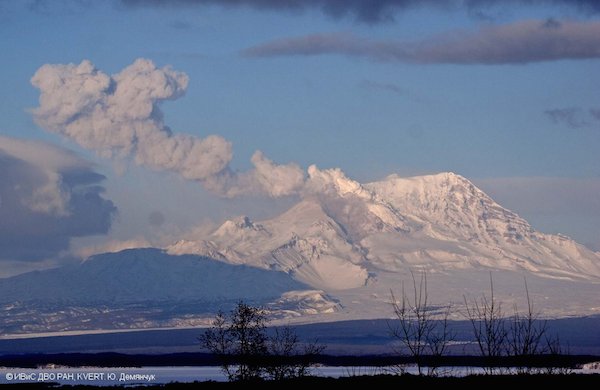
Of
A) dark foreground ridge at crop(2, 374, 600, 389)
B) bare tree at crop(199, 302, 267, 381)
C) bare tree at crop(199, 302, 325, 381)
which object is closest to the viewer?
dark foreground ridge at crop(2, 374, 600, 389)

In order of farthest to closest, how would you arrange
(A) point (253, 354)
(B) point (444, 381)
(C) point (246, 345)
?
(C) point (246, 345) < (A) point (253, 354) < (B) point (444, 381)

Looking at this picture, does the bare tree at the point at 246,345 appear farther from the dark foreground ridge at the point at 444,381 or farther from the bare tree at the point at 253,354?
the dark foreground ridge at the point at 444,381

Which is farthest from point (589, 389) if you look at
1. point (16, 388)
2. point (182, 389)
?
point (16, 388)

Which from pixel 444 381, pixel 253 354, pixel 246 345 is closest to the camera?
pixel 444 381

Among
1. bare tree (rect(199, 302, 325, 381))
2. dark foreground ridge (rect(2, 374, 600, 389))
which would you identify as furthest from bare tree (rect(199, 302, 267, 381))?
dark foreground ridge (rect(2, 374, 600, 389))

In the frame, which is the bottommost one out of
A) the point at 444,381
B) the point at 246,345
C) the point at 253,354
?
the point at 444,381

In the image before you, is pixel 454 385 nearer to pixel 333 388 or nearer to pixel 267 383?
pixel 333 388

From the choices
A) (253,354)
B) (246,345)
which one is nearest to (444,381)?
(253,354)

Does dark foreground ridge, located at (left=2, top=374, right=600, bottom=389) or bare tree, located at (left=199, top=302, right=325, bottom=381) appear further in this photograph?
bare tree, located at (left=199, top=302, right=325, bottom=381)

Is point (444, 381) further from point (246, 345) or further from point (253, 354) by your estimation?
point (246, 345)

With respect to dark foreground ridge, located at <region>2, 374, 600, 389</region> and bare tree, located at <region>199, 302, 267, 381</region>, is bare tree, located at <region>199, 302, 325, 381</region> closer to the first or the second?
bare tree, located at <region>199, 302, 267, 381</region>

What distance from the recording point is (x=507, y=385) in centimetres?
6925

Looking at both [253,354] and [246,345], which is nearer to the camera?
[253,354]

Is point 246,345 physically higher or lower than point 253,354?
higher
